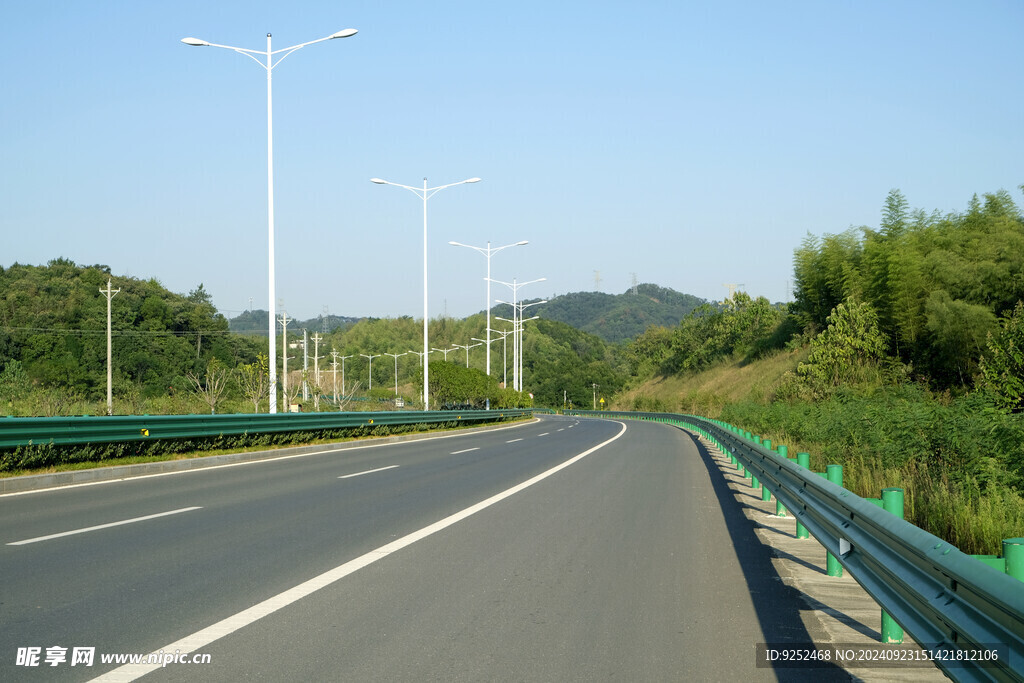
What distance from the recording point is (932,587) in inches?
165

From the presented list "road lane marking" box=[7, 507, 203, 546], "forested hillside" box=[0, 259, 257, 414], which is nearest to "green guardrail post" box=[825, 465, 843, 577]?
"road lane marking" box=[7, 507, 203, 546]

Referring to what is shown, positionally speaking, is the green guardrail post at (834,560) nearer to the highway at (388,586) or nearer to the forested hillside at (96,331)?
the highway at (388,586)

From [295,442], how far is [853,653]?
20.9 meters

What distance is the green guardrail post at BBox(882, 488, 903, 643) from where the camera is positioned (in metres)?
5.66

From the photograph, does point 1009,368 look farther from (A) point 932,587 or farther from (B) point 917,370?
(A) point 932,587

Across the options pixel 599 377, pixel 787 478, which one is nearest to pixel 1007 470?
pixel 787 478

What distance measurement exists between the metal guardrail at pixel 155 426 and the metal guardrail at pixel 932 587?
42.6 ft

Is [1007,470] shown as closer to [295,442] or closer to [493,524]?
[493,524]

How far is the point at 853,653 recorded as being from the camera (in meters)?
5.59

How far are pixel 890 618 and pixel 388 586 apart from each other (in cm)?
384

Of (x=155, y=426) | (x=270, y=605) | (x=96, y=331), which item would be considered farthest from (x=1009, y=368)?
(x=96, y=331)

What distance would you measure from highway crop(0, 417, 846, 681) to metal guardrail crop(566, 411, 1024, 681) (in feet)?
2.28

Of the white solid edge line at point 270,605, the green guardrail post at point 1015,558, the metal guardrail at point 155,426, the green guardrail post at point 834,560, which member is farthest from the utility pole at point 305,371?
the green guardrail post at point 1015,558

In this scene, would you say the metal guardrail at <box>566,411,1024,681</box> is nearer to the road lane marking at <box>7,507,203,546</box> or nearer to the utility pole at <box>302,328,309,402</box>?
the road lane marking at <box>7,507,203,546</box>
